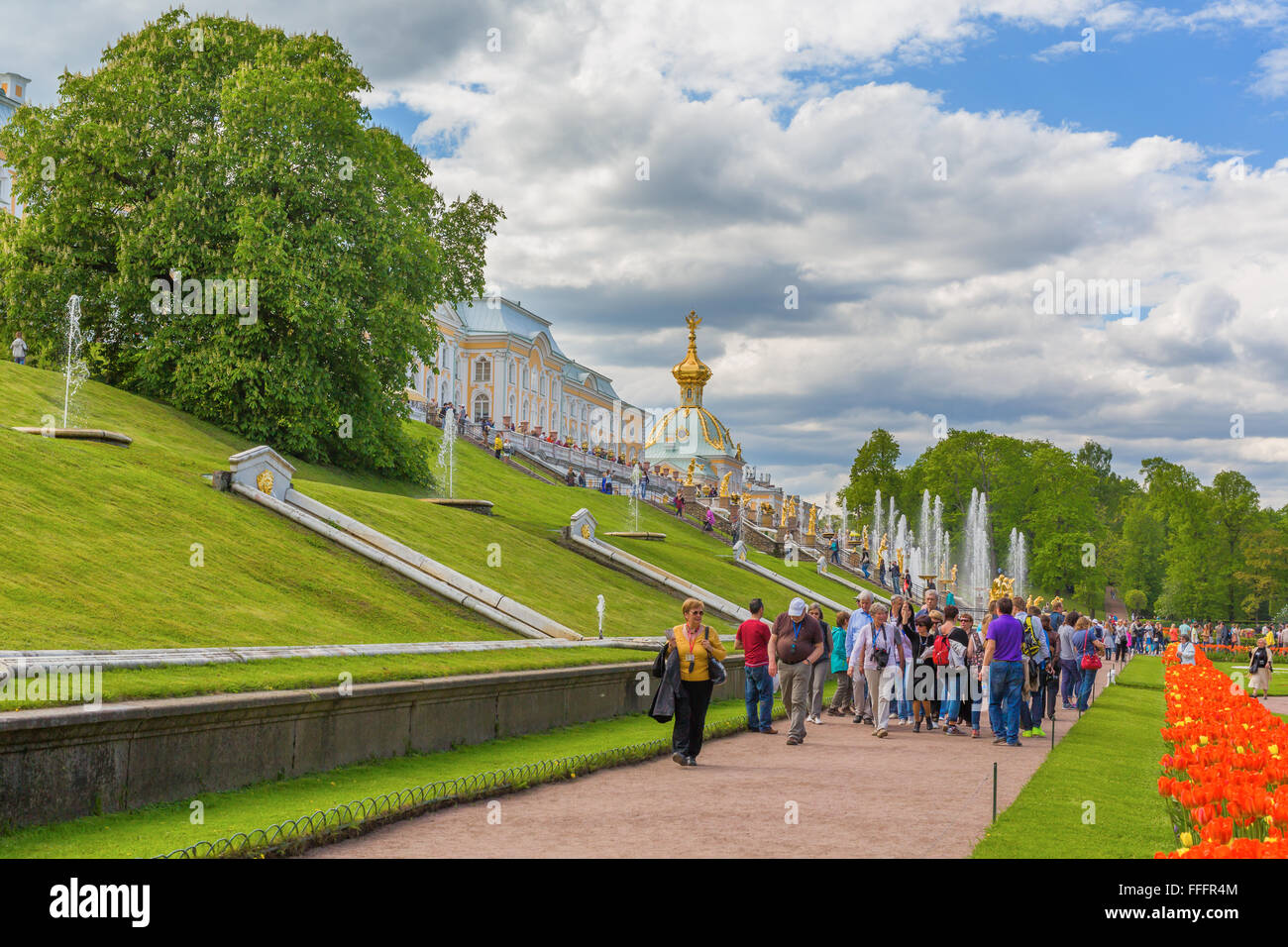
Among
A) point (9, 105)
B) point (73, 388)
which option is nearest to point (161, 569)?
point (73, 388)

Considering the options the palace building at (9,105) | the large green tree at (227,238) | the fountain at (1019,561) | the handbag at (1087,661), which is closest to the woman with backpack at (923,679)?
the handbag at (1087,661)

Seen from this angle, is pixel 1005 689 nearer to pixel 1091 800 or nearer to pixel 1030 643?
pixel 1030 643

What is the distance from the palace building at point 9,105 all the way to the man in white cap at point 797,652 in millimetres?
43407

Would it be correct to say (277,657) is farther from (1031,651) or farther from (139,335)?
(139,335)

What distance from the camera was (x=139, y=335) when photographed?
31688 mm

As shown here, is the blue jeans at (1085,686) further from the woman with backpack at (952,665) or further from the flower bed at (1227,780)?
the flower bed at (1227,780)

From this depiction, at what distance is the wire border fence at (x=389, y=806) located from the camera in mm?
6645

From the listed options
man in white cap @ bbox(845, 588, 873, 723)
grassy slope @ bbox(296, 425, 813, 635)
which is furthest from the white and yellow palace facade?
man in white cap @ bbox(845, 588, 873, 723)

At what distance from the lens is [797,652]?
14039 millimetres

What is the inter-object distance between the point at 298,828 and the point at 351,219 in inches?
1034

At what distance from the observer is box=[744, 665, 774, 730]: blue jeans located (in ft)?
48.1

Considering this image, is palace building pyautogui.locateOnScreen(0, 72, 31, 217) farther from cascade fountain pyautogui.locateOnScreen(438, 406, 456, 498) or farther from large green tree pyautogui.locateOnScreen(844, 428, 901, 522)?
large green tree pyautogui.locateOnScreen(844, 428, 901, 522)
